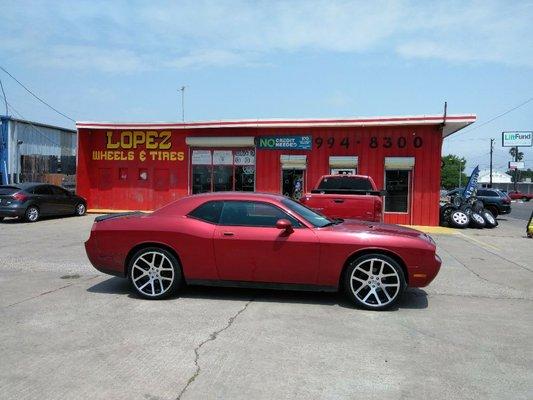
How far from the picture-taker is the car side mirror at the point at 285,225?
20.1 ft

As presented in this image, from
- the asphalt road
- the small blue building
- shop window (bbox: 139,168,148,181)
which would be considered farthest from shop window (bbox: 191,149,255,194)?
the asphalt road

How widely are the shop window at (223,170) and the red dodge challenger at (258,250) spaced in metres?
13.8

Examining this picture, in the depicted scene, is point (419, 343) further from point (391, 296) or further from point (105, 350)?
point (105, 350)

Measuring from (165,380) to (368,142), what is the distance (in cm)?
1631

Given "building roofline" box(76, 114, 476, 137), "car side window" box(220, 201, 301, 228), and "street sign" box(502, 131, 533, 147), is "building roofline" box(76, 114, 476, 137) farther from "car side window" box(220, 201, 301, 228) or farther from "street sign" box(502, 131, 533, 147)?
"street sign" box(502, 131, 533, 147)

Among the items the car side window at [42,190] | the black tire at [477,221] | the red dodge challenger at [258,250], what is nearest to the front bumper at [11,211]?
the car side window at [42,190]

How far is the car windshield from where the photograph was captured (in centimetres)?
653

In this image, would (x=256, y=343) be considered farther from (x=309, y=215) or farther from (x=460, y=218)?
(x=460, y=218)

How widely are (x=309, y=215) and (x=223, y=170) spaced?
1454cm

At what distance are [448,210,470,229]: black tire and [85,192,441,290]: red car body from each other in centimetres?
1294

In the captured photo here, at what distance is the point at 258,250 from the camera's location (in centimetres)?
626

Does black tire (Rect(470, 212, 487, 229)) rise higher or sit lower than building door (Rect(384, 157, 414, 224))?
lower

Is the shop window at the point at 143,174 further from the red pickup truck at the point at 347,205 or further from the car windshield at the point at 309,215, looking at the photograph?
the car windshield at the point at 309,215

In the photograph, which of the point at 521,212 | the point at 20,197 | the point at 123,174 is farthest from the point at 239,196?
the point at 521,212
